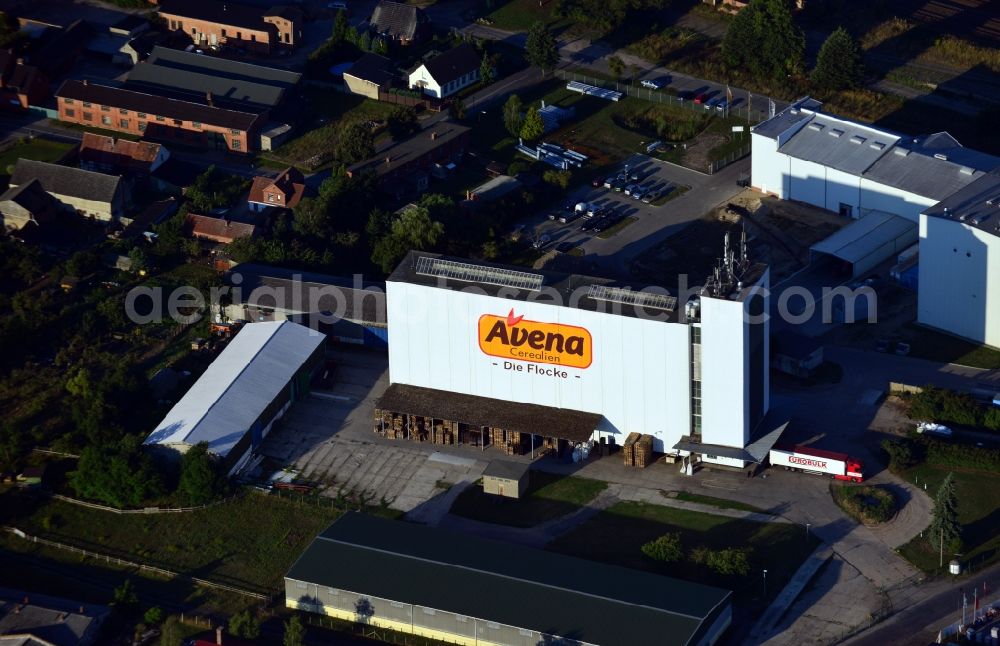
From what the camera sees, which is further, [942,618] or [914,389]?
[914,389]

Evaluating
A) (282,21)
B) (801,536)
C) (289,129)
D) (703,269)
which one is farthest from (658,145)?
(801,536)

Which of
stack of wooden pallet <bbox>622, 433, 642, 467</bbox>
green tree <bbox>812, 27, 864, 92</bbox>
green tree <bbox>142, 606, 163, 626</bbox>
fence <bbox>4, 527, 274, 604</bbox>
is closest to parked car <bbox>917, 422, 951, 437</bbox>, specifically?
stack of wooden pallet <bbox>622, 433, 642, 467</bbox>

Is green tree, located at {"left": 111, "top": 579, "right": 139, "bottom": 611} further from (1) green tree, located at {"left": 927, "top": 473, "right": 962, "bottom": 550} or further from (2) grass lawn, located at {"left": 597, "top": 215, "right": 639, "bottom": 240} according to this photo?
(2) grass lawn, located at {"left": 597, "top": 215, "right": 639, "bottom": 240}

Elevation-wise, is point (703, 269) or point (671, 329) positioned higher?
point (671, 329)

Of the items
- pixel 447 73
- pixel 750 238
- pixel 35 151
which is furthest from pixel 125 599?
pixel 447 73

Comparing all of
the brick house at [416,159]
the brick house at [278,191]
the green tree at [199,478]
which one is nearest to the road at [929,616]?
the green tree at [199,478]

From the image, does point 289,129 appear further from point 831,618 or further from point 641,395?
point 831,618
